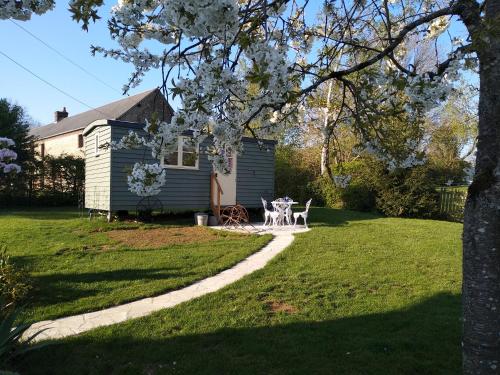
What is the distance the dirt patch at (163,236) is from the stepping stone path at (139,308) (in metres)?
2.34

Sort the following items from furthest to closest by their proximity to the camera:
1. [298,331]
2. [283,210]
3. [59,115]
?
[59,115], [283,210], [298,331]

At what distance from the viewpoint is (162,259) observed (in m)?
7.60

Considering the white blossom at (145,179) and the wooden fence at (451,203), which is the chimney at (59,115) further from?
the white blossom at (145,179)

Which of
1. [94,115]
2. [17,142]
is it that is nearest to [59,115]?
[94,115]

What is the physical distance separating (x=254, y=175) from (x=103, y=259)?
24.4 feet

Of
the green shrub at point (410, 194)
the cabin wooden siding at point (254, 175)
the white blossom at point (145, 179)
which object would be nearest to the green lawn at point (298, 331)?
the white blossom at point (145, 179)

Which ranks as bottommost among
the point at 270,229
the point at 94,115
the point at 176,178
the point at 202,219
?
the point at 270,229

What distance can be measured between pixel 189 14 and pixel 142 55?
1.06 metres

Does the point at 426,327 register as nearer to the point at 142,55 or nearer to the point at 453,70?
the point at 453,70

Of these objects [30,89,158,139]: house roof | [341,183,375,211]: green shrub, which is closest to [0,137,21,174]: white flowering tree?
[341,183,375,211]: green shrub

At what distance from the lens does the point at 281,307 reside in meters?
5.10

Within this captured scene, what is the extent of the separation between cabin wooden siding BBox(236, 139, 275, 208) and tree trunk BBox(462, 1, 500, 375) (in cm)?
1132

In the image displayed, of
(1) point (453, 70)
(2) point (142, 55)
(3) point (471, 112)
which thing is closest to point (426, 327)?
(1) point (453, 70)

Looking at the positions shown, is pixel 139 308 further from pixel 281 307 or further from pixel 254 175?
pixel 254 175
